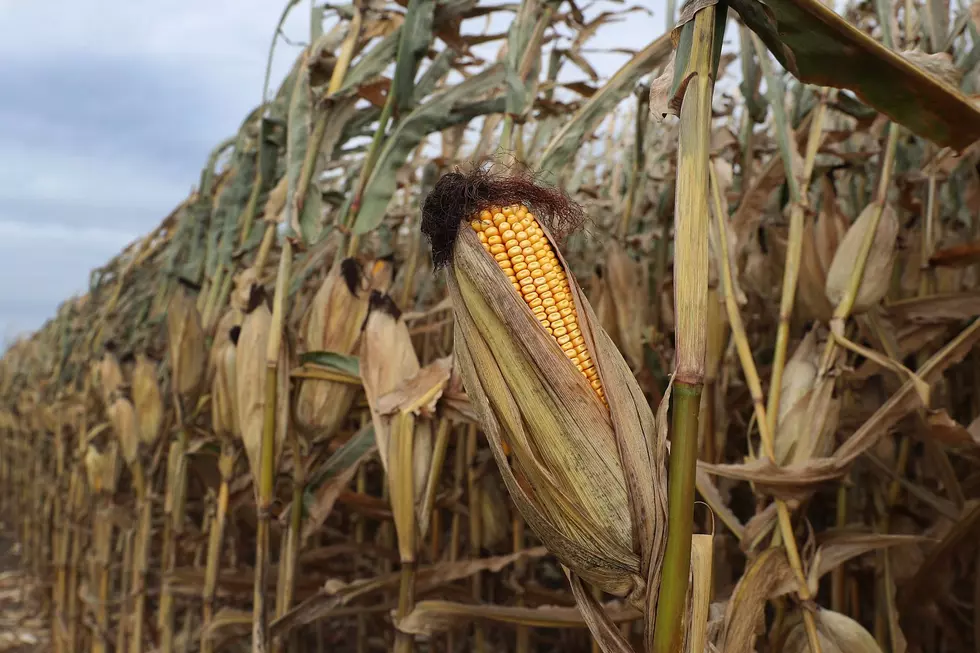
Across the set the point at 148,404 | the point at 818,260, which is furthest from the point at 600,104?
the point at 148,404

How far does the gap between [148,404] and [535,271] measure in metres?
1.70

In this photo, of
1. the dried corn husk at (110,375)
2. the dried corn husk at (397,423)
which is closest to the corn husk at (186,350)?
the dried corn husk at (110,375)

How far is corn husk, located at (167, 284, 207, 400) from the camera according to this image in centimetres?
190

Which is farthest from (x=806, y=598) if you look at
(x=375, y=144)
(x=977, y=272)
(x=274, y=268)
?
(x=274, y=268)

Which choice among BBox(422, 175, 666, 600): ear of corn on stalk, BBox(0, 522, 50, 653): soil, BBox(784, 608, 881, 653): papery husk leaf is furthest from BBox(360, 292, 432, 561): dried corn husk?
BBox(0, 522, 50, 653): soil

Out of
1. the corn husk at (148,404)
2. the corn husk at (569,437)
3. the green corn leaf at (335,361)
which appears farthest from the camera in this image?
the corn husk at (148,404)

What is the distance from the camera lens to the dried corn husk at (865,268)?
1.37 metres

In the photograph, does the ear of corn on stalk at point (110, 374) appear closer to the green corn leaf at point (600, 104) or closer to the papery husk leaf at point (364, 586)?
the papery husk leaf at point (364, 586)

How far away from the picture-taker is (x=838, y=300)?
1.37 m

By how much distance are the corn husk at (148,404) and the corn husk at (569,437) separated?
1.61m

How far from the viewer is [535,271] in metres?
0.77

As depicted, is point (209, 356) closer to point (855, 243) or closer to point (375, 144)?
point (375, 144)

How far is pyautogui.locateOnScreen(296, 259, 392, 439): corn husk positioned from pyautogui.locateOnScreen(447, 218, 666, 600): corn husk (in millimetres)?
756

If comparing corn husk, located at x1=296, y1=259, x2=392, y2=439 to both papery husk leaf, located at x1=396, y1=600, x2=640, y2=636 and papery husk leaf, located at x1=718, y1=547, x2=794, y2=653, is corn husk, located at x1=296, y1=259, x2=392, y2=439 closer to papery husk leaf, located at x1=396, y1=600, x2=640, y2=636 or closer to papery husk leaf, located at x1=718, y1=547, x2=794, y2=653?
papery husk leaf, located at x1=396, y1=600, x2=640, y2=636
